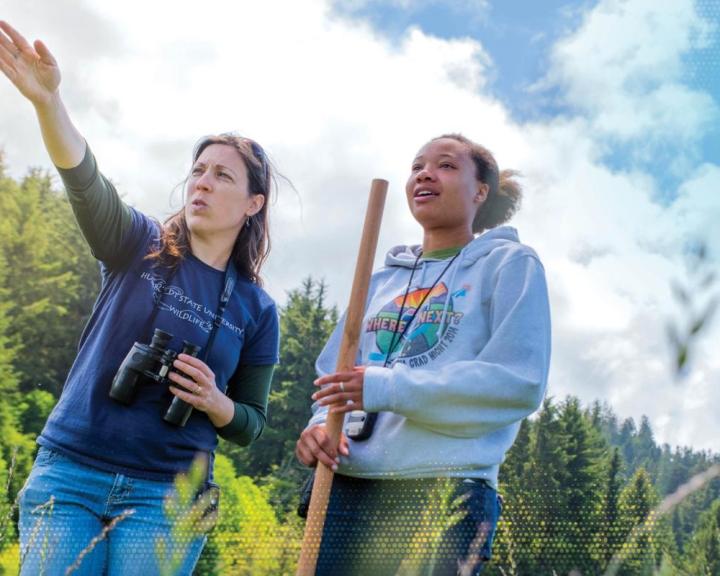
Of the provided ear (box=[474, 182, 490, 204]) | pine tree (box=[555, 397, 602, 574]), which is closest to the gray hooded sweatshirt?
ear (box=[474, 182, 490, 204])

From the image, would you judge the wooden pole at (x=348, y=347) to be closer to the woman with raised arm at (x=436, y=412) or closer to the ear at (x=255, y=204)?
the woman with raised arm at (x=436, y=412)

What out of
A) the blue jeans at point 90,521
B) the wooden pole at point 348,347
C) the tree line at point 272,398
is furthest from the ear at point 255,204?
the tree line at point 272,398

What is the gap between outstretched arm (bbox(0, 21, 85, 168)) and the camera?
235 cm

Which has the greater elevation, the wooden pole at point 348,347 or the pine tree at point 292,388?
the pine tree at point 292,388

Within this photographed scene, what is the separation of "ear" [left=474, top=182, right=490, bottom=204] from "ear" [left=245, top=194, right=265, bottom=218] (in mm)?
790

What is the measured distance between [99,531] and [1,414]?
70.6ft

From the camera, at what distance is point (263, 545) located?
85.0 inches

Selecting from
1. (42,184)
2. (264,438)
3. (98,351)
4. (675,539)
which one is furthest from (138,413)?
(42,184)

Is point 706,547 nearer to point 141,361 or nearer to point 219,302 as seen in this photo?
point 141,361

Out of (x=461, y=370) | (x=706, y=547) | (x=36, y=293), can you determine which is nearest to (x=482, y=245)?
(x=461, y=370)

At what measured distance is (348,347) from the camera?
246cm

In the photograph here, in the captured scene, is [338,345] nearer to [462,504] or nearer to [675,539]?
[462,504]

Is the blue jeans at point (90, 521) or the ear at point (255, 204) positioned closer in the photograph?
the blue jeans at point (90, 521)

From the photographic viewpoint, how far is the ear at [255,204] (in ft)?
10.0
